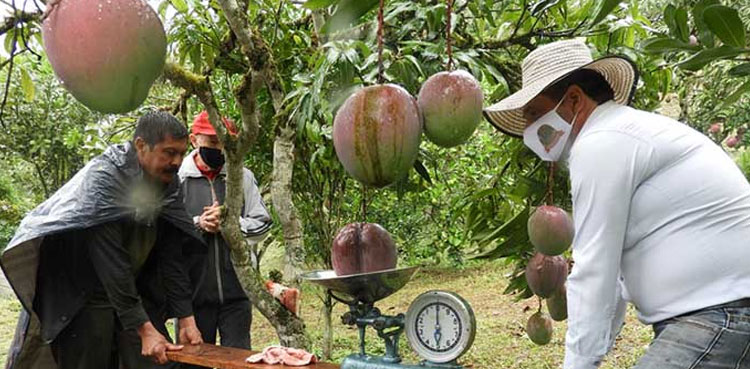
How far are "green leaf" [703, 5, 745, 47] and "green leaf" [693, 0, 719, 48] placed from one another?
2 centimetres

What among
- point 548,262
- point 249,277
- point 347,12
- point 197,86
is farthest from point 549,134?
point 249,277

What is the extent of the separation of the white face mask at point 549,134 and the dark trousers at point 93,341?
1.41 metres

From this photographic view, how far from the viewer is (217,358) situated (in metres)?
1.91

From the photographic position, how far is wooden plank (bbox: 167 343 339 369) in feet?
5.93

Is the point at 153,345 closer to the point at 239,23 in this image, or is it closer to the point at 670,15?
Result: the point at 239,23

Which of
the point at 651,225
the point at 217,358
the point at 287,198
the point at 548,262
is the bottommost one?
the point at 217,358

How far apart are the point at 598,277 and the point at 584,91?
401 millimetres

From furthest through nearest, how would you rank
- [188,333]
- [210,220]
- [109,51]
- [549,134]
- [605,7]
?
[210,220]
[188,333]
[549,134]
[605,7]
[109,51]

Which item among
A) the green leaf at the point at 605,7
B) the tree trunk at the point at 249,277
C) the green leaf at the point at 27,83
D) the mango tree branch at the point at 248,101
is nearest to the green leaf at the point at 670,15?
the green leaf at the point at 605,7

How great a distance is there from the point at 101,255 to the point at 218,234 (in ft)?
1.79

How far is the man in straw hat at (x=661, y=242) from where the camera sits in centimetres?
115

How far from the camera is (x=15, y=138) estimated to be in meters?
6.98

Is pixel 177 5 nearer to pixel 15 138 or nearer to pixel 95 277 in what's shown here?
pixel 95 277

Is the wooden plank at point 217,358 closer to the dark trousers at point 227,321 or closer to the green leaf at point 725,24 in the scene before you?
the dark trousers at point 227,321
